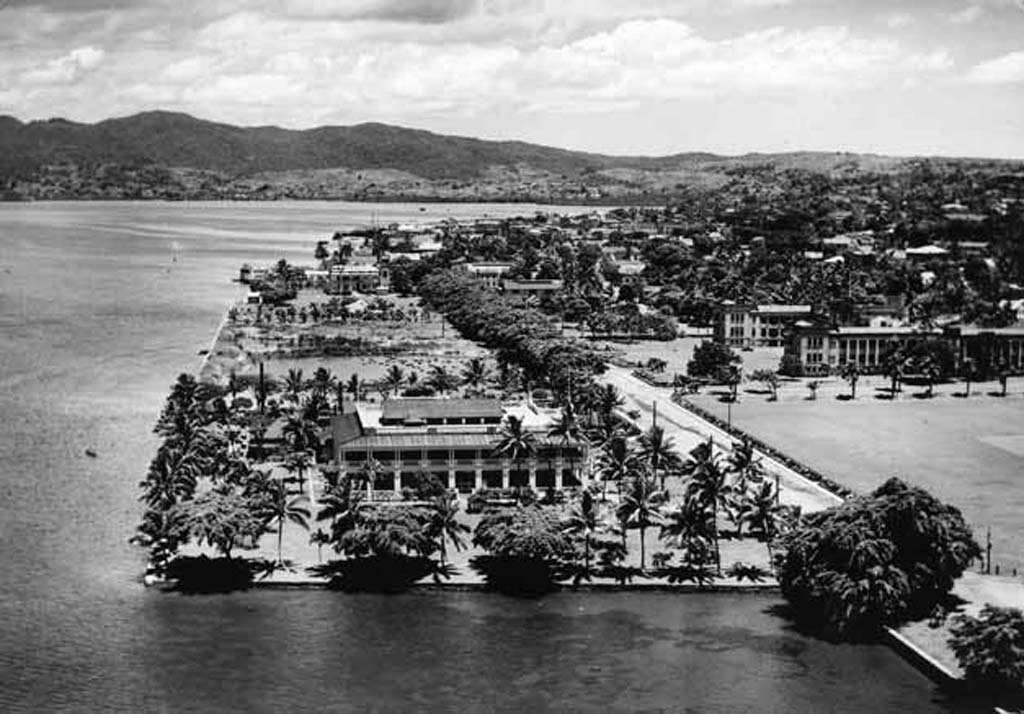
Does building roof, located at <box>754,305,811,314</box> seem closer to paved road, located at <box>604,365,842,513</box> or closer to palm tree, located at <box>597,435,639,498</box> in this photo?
paved road, located at <box>604,365,842,513</box>

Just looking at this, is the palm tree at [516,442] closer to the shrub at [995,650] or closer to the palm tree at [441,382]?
the shrub at [995,650]

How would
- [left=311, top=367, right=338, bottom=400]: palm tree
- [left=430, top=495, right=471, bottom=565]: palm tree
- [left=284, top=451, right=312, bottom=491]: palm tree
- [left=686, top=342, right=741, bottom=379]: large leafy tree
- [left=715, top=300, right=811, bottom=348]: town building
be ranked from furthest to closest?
1. [left=715, top=300, right=811, bottom=348]: town building
2. [left=686, top=342, right=741, bottom=379]: large leafy tree
3. [left=311, top=367, right=338, bottom=400]: palm tree
4. [left=284, top=451, right=312, bottom=491]: palm tree
5. [left=430, top=495, right=471, bottom=565]: palm tree

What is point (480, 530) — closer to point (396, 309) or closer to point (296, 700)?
point (296, 700)

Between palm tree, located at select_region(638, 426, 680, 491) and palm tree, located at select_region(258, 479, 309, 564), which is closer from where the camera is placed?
palm tree, located at select_region(258, 479, 309, 564)

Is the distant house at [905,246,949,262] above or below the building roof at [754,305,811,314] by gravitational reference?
above

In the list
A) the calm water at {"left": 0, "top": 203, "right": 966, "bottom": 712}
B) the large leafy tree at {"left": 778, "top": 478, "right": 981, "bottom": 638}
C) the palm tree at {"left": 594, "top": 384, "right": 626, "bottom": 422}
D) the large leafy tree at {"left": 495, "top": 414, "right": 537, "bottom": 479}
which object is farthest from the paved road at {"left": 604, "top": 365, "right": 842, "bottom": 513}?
the calm water at {"left": 0, "top": 203, "right": 966, "bottom": 712}

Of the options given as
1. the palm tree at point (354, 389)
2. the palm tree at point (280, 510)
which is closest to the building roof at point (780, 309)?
the palm tree at point (354, 389)

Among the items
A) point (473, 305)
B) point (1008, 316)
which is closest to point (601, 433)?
point (1008, 316)
